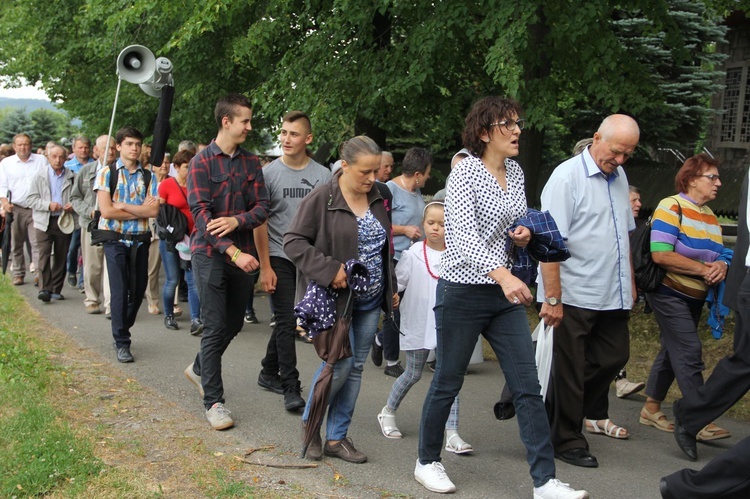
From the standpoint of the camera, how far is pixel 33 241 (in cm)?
1197

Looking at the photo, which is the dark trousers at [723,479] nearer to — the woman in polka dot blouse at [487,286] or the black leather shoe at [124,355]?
the woman in polka dot blouse at [487,286]

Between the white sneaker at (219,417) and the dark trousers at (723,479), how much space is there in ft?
9.70

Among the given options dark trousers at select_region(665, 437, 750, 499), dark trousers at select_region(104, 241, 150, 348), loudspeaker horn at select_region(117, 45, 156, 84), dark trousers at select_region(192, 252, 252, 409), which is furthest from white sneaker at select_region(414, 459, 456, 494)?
loudspeaker horn at select_region(117, 45, 156, 84)

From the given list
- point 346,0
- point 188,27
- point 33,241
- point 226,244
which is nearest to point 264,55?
point 188,27

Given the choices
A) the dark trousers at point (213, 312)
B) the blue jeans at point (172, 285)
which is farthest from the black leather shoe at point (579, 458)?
the blue jeans at point (172, 285)

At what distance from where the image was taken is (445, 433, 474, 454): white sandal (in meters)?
5.62

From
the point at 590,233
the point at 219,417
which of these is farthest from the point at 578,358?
the point at 219,417

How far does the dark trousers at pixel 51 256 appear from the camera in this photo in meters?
11.5

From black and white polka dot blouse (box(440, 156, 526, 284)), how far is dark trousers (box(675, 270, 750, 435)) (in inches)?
53.5

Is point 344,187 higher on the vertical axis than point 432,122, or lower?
lower

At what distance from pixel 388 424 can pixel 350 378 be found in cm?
76

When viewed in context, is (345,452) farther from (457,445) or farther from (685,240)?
(685,240)

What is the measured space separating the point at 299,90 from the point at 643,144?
691cm

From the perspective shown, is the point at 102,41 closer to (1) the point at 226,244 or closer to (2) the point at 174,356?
(2) the point at 174,356
